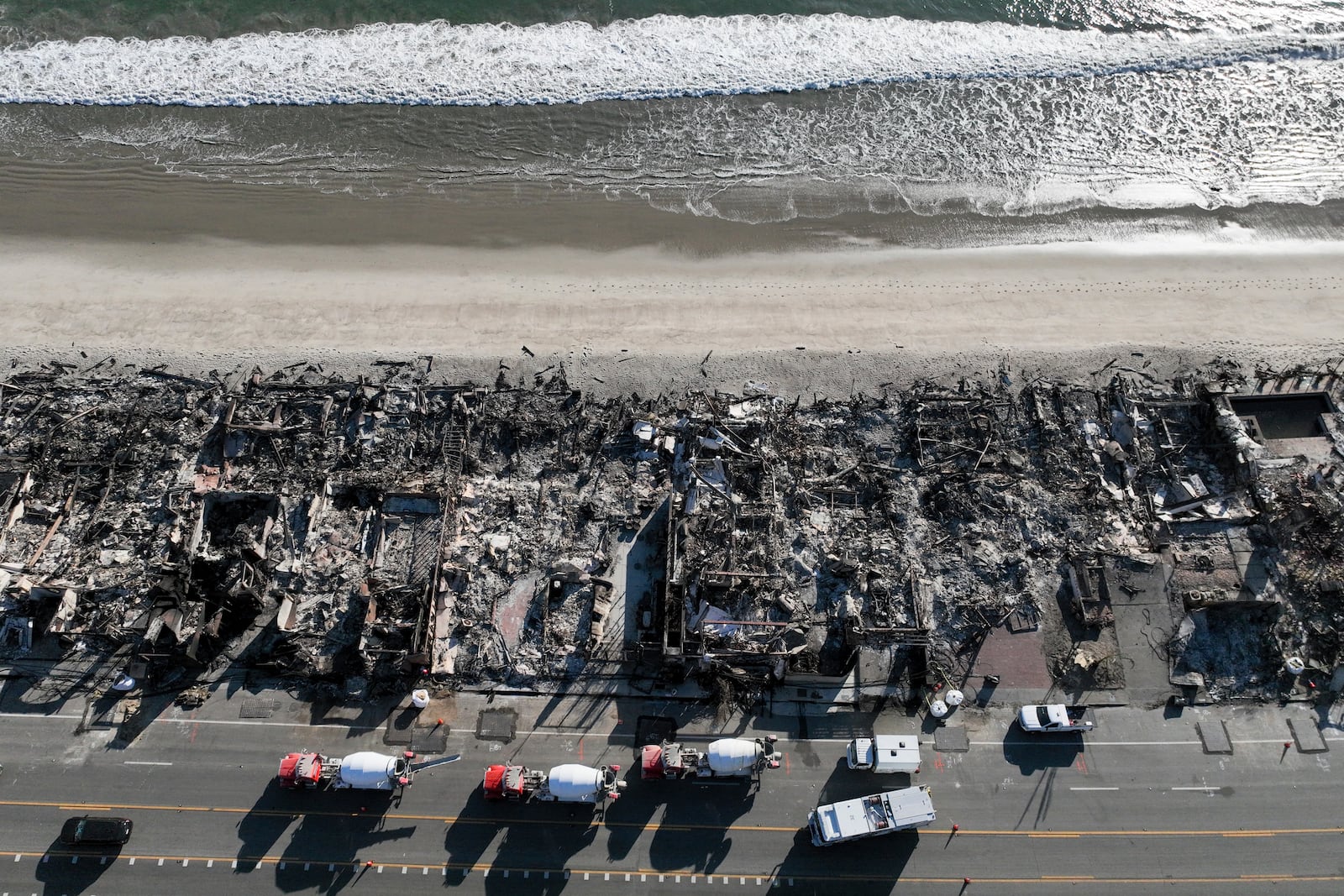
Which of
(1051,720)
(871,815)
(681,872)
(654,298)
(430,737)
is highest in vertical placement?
(654,298)

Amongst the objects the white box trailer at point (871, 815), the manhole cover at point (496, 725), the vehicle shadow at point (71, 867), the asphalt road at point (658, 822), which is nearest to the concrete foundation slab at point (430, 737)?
the asphalt road at point (658, 822)

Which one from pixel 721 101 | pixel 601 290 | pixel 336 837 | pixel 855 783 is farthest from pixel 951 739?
pixel 721 101

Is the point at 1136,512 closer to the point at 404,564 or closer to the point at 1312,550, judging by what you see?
the point at 1312,550

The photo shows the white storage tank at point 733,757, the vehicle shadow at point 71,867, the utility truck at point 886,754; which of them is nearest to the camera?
the vehicle shadow at point 71,867

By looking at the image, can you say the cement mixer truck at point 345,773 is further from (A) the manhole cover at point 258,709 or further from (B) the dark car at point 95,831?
(B) the dark car at point 95,831

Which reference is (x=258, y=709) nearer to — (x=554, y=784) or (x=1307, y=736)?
(x=554, y=784)

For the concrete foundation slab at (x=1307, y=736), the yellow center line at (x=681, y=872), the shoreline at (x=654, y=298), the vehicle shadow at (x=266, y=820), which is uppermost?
the shoreline at (x=654, y=298)

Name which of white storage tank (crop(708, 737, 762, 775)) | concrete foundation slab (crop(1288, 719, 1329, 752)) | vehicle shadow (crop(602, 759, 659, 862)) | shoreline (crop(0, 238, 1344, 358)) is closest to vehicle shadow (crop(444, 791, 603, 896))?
vehicle shadow (crop(602, 759, 659, 862))
